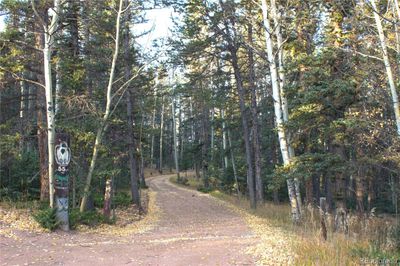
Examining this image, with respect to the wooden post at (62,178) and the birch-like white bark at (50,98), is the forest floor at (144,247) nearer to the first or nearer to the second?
the wooden post at (62,178)

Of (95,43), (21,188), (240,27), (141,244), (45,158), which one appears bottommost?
(141,244)

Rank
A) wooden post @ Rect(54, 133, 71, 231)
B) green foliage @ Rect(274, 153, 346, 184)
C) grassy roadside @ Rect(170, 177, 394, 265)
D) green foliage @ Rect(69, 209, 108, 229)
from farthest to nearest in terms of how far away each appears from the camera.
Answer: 1. green foliage @ Rect(69, 209, 108, 229)
2. wooden post @ Rect(54, 133, 71, 231)
3. green foliage @ Rect(274, 153, 346, 184)
4. grassy roadside @ Rect(170, 177, 394, 265)

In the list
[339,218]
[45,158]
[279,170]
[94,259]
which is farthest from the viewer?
[45,158]

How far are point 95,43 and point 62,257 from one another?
1044 cm

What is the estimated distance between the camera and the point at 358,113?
37.2 ft

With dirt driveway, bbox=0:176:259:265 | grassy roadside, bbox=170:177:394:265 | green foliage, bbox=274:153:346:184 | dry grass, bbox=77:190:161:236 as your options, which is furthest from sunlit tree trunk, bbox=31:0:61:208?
green foliage, bbox=274:153:346:184

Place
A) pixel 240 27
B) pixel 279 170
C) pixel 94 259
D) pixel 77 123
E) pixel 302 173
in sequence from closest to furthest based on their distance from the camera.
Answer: pixel 94 259 < pixel 302 173 < pixel 279 170 < pixel 77 123 < pixel 240 27

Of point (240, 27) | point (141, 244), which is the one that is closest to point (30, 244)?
point (141, 244)

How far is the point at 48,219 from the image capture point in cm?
1178

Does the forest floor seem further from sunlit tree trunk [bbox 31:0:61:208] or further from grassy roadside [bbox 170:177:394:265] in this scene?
sunlit tree trunk [bbox 31:0:61:208]

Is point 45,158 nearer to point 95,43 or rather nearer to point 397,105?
point 95,43

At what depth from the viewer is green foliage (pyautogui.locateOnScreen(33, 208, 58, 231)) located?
460 inches

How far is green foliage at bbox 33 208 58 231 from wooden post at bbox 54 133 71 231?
0.66 ft

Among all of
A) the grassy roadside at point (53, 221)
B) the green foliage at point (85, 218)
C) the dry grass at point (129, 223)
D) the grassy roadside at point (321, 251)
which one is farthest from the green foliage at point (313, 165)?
the green foliage at point (85, 218)
